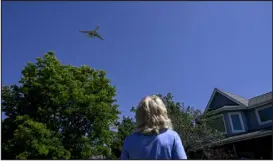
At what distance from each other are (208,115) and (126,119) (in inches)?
246

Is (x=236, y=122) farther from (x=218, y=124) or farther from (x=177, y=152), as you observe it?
(x=177, y=152)

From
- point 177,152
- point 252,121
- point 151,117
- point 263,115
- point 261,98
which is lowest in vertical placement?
point 177,152

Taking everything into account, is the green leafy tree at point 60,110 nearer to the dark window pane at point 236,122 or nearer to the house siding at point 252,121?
the dark window pane at point 236,122

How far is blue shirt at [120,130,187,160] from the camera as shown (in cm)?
196

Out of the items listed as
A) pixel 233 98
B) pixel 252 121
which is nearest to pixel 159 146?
pixel 252 121

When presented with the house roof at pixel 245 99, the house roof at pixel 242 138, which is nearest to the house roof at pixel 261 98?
the house roof at pixel 245 99

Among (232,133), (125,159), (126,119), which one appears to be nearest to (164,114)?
(125,159)

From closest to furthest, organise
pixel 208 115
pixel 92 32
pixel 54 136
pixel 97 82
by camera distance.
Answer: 1. pixel 92 32
2. pixel 54 136
3. pixel 97 82
4. pixel 208 115

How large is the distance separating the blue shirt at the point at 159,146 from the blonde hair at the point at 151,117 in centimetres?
4

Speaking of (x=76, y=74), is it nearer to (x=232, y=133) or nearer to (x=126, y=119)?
(x=126, y=119)

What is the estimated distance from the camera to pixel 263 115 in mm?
18688

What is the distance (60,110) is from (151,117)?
15.4m

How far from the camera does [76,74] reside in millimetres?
18656

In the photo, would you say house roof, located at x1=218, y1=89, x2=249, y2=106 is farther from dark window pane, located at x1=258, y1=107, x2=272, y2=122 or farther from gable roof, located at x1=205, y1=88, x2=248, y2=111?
dark window pane, located at x1=258, y1=107, x2=272, y2=122
